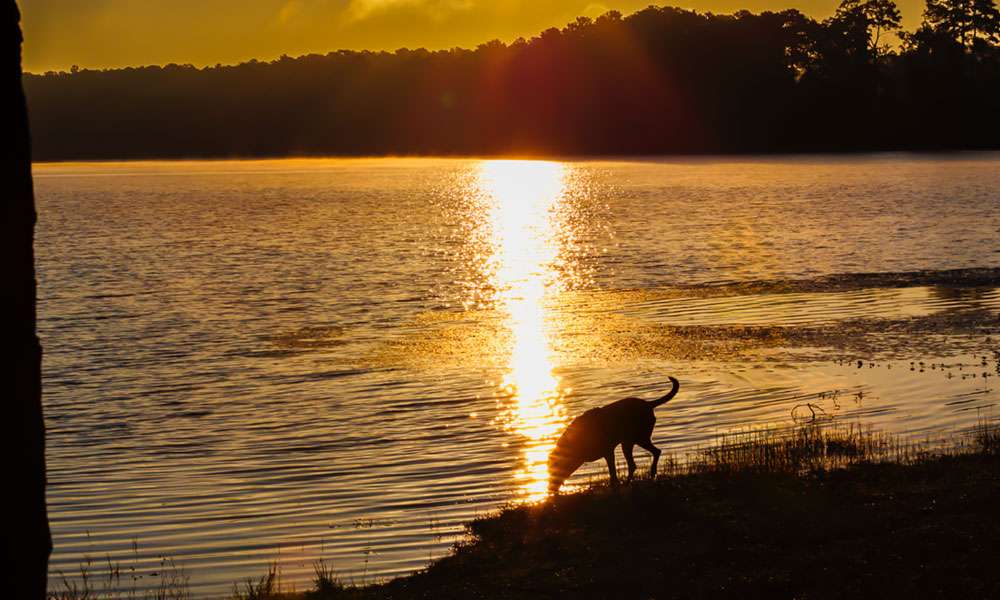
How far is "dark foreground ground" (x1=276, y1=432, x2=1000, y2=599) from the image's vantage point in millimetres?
8188

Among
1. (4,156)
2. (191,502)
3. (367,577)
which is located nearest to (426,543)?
(367,577)

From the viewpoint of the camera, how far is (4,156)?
211 inches

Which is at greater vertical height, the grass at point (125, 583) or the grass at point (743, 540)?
the grass at point (743, 540)

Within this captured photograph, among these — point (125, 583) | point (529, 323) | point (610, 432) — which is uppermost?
point (610, 432)

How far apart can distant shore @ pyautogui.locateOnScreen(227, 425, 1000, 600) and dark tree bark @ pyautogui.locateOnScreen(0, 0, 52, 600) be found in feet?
12.6

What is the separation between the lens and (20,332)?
5.43 metres

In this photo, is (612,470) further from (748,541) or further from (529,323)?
(529,323)

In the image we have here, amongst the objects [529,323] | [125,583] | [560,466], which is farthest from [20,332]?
[529,323]

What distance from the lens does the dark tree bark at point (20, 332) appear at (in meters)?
5.40

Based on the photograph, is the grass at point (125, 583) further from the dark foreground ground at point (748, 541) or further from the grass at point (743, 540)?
the dark foreground ground at point (748, 541)

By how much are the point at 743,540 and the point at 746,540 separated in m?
0.02

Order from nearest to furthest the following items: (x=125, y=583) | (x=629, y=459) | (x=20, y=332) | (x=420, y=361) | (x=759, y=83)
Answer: (x=20, y=332)
(x=125, y=583)
(x=629, y=459)
(x=420, y=361)
(x=759, y=83)

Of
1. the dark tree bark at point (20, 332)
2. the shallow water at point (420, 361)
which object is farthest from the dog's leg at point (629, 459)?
the dark tree bark at point (20, 332)

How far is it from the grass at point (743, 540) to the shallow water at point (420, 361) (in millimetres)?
1329
